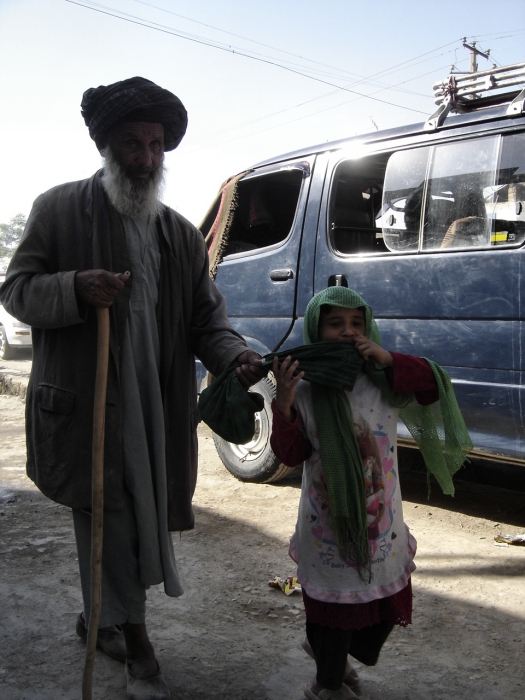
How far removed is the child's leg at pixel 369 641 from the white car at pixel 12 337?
41.3 ft

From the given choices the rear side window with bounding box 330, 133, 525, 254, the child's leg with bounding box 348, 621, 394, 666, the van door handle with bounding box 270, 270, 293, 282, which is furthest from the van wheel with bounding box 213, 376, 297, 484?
the child's leg with bounding box 348, 621, 394, 666

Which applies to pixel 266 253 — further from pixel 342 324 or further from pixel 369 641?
pixel 369 641

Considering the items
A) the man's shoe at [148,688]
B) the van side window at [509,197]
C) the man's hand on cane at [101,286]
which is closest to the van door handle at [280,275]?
the van side window at [509,197]

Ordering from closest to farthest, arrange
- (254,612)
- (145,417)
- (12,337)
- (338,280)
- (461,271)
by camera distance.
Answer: (145,417), (254,612), (461,271), (338,280), (12,337)

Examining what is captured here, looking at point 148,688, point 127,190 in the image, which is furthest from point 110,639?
point 127,190

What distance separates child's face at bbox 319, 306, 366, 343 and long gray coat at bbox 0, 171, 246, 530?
0.39 metres

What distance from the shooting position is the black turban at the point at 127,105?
7.77ft

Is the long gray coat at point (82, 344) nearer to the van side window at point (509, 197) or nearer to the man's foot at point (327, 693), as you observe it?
the man's foot at point (327, 693)

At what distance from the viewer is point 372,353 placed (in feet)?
7.01

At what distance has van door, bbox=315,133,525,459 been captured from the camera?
3.62 meters

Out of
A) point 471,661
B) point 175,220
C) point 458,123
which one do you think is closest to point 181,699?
point 471,661

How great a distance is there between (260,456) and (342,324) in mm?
2776

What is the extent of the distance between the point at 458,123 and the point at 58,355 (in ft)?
8.78

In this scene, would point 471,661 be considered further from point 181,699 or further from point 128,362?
point 128,362
